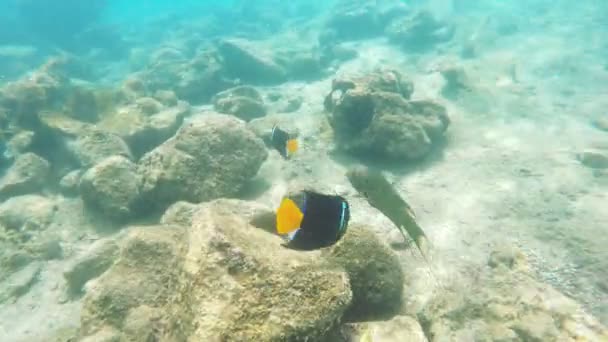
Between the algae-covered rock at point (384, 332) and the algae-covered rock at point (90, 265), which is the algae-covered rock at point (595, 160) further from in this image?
the algae-covered rock at point (90, 265)

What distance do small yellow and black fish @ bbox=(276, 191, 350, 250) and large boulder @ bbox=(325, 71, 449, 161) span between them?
6.18 m

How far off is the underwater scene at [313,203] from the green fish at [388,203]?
0.04 meters

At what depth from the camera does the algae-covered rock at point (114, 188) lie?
250 inches

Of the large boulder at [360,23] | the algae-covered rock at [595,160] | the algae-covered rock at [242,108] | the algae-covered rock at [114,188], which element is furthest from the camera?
the large boulder at [360,23]

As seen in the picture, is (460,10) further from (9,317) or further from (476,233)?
(9,317)

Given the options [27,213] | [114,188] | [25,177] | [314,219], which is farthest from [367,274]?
[25,177]

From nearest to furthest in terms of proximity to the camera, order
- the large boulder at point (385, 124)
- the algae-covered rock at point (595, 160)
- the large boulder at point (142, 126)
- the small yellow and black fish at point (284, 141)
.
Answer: the small yellow and black fish at point (284, 141) → the algae-covered rock at point (595, 160) → the large boulder at point (385, 124) → the large boulder at point (142, 126)

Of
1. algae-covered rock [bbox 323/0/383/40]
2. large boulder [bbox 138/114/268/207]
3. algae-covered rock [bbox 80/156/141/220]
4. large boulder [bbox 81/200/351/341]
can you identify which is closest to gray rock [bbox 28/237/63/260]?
algae-covered rock [bbox 80/156/141/220]

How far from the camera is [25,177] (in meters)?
7.90

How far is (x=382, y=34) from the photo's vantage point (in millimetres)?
20281

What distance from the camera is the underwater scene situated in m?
2.46

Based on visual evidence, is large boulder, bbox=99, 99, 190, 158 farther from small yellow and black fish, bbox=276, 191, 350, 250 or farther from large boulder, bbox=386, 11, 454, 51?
large boulder, bbox=386, 11, 454, 51

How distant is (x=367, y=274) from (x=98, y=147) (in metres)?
6.81

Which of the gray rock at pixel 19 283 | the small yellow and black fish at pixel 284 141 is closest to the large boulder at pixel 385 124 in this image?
the small yellow and black fish at pixel 284 141
